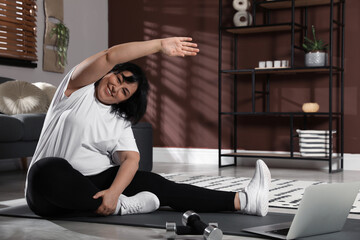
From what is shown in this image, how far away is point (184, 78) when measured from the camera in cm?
571

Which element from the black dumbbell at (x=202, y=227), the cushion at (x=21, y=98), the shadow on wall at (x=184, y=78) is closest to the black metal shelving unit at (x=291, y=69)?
the shadow on wall at (x=184, y=78)

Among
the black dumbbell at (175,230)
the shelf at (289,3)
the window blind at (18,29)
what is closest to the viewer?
the black dumbbell at (175,230)

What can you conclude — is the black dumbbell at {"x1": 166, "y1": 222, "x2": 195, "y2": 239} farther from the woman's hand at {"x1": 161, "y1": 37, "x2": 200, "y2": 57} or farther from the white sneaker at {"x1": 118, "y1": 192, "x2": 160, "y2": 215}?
the woman's hand at {"x1": 161, "y1": 37, "x2": 200, "y2": 57}

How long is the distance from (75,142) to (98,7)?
4.11 meters

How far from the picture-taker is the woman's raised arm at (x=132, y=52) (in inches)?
72.7

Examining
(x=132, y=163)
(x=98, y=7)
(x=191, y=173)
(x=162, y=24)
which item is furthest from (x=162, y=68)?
(x=132, y=163)

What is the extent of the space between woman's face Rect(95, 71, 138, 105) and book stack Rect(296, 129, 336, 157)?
9.72 feet

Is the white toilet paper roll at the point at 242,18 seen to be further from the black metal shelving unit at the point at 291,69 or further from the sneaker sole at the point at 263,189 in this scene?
the sneaker sole at the point at 263,189

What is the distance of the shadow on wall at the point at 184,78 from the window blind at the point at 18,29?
134cm

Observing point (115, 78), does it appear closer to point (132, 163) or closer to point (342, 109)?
point (132, 163)

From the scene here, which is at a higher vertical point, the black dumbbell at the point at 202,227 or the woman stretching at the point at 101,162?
the woman stretching at the point at 101,162

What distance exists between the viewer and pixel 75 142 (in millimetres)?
2156

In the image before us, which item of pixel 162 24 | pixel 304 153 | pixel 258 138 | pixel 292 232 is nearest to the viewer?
pixel 292 232

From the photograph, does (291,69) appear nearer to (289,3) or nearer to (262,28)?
(262,28)
